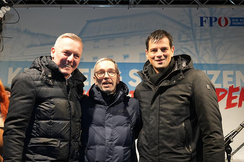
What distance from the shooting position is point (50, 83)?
5.57ft

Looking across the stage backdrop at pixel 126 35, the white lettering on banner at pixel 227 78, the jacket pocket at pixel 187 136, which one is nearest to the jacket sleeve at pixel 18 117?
the jacket pocket at pixel 187 136

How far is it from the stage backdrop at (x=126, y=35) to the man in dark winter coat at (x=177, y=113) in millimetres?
1975

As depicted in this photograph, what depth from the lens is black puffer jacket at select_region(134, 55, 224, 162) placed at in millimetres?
1743

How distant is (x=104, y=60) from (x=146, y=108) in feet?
1.97

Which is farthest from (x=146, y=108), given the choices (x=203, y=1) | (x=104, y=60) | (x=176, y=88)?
(x=203, y=1)

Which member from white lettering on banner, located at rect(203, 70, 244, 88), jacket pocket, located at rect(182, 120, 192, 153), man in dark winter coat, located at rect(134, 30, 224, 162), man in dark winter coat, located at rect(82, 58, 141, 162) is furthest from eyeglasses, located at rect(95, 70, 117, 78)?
white lettering on banner, located at rect(203, 70, 244, 88)

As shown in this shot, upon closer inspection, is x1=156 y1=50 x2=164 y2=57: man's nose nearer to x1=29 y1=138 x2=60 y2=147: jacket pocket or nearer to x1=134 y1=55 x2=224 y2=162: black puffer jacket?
x1=134 y1=55 x2=224 y2=162: black puffer jacket

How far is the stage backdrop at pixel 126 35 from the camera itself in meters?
3.99

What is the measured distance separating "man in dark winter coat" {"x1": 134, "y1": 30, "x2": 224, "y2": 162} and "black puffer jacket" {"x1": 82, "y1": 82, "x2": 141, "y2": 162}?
0.36ft

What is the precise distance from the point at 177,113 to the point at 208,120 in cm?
24

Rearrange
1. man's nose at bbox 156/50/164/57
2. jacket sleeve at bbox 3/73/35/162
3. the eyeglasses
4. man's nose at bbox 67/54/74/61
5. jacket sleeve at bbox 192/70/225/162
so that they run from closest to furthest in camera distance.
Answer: jacket sleeve at bbox 3/73/35/162 < jacket sleeve at bbox 192/70/225/162 < man's nose at bbox 67/54/74/61 < man's nose at bbox 156/50/164/57 < the eyeglasses

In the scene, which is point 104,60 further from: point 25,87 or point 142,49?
point 142,49

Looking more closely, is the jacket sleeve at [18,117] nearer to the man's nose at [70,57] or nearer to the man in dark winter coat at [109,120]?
the man's nose at [70,57]

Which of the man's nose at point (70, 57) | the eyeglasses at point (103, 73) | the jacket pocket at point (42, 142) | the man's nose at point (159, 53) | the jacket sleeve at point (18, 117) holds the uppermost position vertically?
the man's nose at point (159, 53)
